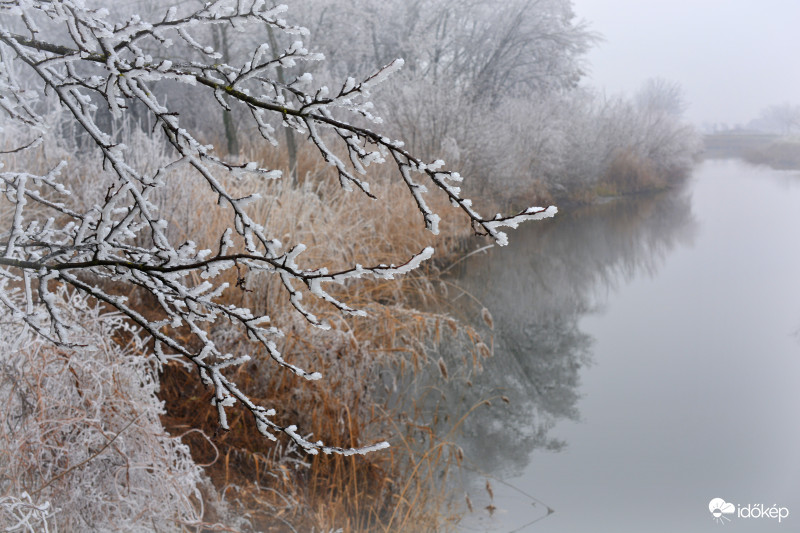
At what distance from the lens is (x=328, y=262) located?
396 cm

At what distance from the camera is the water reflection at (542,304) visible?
3570 mm

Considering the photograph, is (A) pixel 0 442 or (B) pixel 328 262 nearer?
(A) pixel 0 442

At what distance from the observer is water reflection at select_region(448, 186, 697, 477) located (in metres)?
3.57

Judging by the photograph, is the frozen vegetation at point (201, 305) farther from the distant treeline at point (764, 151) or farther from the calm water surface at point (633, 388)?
the distant treeline at point (764, 151)

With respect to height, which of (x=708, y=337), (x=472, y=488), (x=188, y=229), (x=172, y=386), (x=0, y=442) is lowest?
(x=708, y=337)

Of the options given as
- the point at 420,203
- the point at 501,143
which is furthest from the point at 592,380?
the point at 501,143

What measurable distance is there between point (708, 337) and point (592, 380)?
5.07 feet

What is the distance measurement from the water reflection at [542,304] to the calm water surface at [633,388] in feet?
0.05

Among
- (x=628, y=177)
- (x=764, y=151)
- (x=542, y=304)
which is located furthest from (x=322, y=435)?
(x=764, y=151)

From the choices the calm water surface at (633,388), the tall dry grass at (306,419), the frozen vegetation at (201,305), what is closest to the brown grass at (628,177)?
the calm water surface at (633,388)

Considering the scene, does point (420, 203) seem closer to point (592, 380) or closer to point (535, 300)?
point (592, 380)

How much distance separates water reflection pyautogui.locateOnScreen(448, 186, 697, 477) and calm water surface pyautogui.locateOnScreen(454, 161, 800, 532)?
2 cm

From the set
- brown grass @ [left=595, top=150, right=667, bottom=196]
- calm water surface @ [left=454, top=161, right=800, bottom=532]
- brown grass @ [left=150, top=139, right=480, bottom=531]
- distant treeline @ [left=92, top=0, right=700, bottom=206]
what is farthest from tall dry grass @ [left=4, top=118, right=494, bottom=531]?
brown grass @ [left=595, top=150, right=667, bottom=196]

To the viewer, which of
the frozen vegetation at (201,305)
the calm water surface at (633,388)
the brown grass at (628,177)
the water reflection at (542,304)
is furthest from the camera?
the brown grass at (628,177)
